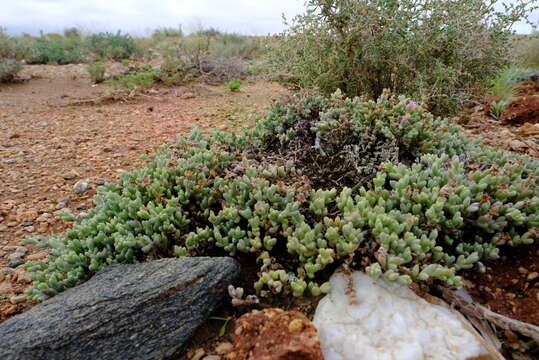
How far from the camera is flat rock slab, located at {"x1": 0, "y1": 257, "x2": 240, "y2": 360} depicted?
166 cm

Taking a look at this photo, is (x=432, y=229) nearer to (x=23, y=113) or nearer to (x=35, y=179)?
(x=35, y=179)

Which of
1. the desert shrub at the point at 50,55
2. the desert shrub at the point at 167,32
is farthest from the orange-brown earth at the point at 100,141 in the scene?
the desert shrub at the point at 167,32

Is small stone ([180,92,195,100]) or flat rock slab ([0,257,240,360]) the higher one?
small stone ([180,92,195,100])

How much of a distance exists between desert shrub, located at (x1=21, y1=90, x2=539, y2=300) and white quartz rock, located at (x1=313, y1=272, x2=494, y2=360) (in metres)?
0.09

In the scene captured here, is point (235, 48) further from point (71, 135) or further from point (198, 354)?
point (198, 354)

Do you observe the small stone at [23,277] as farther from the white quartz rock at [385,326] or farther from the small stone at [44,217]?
the white quartz rock at [385,326]

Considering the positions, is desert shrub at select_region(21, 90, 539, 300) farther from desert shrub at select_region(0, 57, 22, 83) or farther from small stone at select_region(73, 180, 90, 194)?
desert shrub at select_region(0, 57, 22, 83)

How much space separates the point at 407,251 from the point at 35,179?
3250mm

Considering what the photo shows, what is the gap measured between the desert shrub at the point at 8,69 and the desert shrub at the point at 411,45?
6.43 metres

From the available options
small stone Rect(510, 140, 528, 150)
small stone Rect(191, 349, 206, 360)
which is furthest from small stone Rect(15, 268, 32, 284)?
small stone Rect(510, 140, 528, 150)

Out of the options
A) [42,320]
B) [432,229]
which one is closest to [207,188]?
[42,320]

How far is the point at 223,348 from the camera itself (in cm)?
179

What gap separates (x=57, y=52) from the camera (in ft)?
34.9

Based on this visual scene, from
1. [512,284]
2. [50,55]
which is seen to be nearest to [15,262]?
[512,284]
